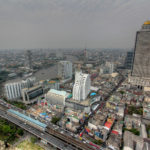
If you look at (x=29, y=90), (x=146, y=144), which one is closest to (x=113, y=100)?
(x=146, y=144)

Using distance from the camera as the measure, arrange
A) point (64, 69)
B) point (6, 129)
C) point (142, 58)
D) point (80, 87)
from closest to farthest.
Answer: point (6, 129)
point (80, 87)
point (142, 58)
point (64, 69)

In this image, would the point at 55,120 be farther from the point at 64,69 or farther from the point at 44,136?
the point at 64,69

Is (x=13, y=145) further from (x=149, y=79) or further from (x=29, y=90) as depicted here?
(x=149, y=79)

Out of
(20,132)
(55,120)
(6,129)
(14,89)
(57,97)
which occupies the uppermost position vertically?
(14,89)

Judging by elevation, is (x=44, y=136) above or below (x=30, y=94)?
below

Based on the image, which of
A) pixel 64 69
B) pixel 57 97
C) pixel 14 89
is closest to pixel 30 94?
pixel 14 89

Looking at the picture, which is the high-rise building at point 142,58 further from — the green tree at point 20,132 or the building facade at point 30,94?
the green tree at point 20,132

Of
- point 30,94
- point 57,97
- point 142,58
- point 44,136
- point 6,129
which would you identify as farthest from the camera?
point 142,58

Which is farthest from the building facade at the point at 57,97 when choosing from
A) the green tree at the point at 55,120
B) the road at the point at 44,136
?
the road at the point at 44,136
